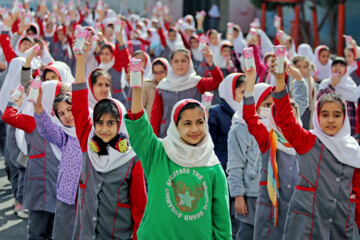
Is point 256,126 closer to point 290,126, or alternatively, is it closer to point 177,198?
point 290,126

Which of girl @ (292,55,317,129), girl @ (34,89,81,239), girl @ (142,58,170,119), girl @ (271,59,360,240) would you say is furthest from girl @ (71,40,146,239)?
girl @ (292,55,317,129)

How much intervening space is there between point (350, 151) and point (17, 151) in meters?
3.73

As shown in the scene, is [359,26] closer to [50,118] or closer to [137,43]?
[137,43]

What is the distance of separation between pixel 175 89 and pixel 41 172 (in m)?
1.79

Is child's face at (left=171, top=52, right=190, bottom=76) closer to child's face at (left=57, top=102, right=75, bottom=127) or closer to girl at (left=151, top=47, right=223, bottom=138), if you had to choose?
girl at (left=151, top=47, right=223, bottom=138)

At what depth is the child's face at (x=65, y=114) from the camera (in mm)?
3805

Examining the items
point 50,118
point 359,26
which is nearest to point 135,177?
point 50,118

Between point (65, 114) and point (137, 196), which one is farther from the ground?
point (65, 114)

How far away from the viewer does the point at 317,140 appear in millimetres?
3365

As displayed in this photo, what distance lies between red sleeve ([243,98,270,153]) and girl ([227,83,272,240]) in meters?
0.36

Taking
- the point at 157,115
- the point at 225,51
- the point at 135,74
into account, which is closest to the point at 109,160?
the point at 135,74

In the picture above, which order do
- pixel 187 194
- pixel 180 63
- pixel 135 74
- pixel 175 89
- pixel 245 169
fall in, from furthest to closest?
1. pixel 180 63
2. pixel 175 89
3. pixel 245 169
4. pixel 187 194
5. pixel 135 74

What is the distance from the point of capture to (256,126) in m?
3.72

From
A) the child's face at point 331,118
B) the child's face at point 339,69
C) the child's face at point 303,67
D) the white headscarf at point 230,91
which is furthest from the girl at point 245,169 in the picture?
the child's face at point 339,69
